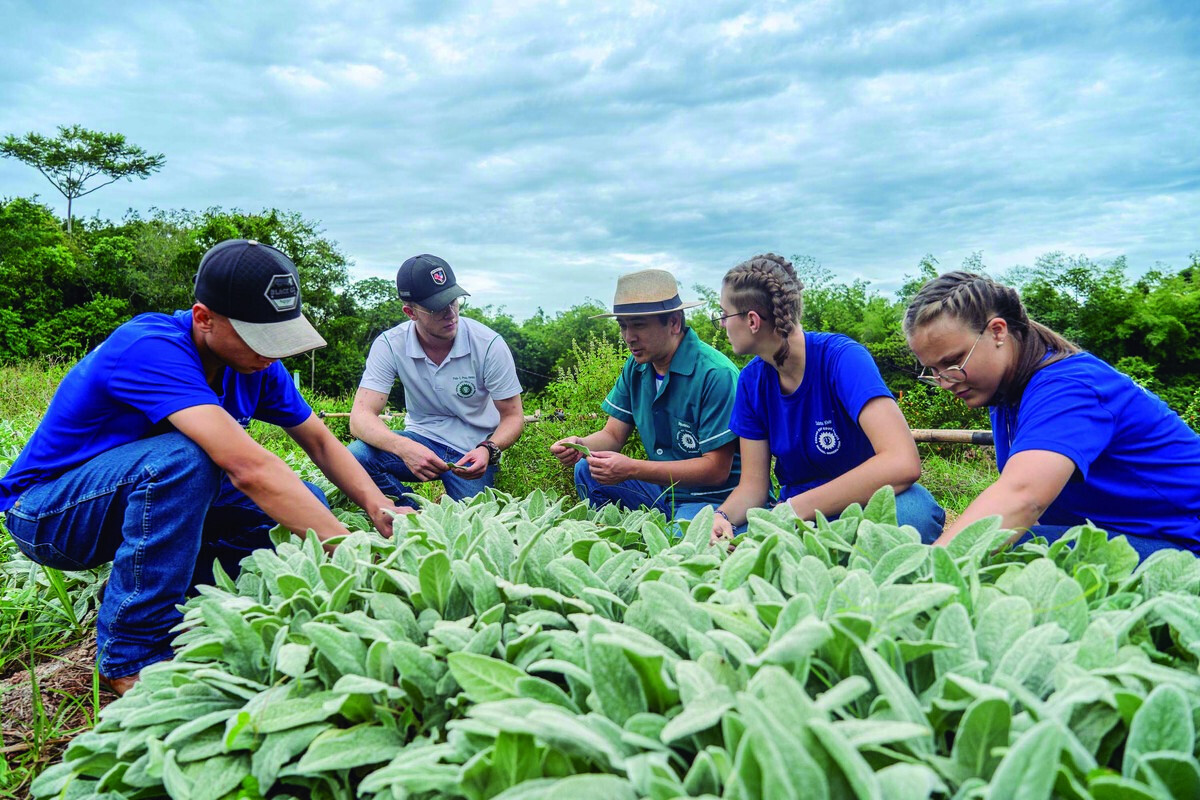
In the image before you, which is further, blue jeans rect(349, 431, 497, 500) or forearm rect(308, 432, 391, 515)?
blue jeans rect(349, 431, 497, 500)

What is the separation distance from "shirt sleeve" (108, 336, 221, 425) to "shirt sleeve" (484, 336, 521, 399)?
7.82ft

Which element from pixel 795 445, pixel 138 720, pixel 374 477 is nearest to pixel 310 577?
pixel 138 720

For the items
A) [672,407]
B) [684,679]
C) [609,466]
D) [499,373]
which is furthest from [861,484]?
[499,373]

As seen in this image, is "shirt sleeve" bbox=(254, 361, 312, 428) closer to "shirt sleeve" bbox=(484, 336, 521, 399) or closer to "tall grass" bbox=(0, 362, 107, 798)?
"tall grass" bbox=(0, 362, 107, 798)

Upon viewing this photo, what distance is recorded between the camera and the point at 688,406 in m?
3.67

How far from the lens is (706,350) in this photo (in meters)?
3.76

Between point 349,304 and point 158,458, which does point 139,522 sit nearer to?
point 158,458

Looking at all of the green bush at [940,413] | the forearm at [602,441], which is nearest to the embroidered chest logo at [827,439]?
the forearm at [602,441]

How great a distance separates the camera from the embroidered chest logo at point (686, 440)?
371cm

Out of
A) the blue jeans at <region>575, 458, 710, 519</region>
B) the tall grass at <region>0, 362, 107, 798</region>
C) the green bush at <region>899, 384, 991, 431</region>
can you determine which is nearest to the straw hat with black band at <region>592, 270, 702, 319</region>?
the blue jeans at <region>575, 458, 710, 519</region>

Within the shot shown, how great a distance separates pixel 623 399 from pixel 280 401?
5.71 feet

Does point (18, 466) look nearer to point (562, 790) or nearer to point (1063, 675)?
point (562, 790)

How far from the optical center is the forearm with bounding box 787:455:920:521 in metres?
2.73

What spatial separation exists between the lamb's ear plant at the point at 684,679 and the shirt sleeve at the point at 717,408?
1.60 metres
